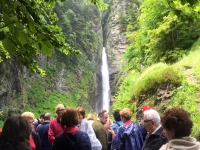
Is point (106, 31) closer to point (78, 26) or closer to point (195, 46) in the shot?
point (78, 26)

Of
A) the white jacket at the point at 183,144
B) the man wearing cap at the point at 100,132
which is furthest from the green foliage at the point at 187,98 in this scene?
the white jacket at the point at 183,144

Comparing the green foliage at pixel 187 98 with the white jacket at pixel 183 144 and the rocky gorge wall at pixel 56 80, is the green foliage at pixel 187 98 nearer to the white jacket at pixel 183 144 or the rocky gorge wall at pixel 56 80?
the white jacket at pixel 183 144

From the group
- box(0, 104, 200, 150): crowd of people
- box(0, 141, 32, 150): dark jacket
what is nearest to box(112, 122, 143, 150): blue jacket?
box(0, 104, 200, 150): crowd of people

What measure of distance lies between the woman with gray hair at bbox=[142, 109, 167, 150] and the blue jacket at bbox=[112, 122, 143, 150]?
1.23m

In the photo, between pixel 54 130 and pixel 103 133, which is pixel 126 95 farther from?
pixel 54 130

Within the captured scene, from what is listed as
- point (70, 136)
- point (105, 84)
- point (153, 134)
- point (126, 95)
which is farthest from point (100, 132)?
point (105, 84)

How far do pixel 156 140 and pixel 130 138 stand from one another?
1400 mm

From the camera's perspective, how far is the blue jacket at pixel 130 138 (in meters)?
4.38

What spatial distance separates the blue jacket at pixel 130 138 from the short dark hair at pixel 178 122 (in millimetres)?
2107

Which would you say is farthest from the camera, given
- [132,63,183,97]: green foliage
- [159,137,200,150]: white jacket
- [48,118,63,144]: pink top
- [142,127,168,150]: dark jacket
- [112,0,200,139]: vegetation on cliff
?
[132,63,183,97]: green foliage

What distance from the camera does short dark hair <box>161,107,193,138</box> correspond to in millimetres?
2258

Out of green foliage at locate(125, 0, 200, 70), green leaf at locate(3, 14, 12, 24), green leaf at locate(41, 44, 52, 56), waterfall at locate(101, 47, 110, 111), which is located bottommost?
waterfall at locate(101, 47, 110, 111)

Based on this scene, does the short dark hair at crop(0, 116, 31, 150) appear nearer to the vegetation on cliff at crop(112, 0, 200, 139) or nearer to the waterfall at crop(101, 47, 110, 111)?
the vegetation on cliff at crop(112, 0, 200, 139)

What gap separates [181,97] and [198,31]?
568 cm
